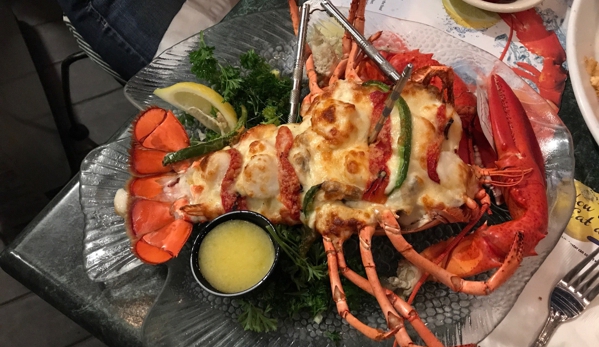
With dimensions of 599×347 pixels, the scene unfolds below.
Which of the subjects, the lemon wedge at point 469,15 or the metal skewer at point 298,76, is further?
the lemon wedge at point 469,15

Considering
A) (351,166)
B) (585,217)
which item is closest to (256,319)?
(351,166)

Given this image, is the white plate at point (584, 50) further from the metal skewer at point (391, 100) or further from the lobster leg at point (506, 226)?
the metal skewer at point (391, 100)

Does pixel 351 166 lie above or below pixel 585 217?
above

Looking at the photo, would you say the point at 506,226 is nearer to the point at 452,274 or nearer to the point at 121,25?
the point at 452,274

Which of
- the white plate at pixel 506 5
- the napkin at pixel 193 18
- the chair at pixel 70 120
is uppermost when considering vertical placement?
the white plate at pixel 506 5

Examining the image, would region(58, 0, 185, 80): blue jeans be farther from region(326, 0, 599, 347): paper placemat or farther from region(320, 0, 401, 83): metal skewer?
region(326, 0, 599, 347): paper placemat

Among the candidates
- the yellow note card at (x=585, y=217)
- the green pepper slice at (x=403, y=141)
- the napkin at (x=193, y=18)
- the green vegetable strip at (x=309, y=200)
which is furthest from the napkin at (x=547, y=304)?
the napkin at (x=193, y=18)

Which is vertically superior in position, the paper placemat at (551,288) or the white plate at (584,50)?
the white plate at (584,50)

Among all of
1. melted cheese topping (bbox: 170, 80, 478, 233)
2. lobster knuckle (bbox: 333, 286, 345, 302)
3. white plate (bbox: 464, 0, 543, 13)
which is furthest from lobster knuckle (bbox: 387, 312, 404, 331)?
white plate (bbox: 464, 0, 543, 13)

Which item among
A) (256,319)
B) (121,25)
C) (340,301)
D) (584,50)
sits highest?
(584,50)
